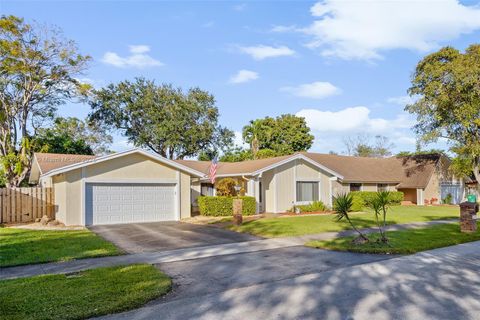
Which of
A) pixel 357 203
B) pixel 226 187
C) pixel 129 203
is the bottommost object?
pixel 357 203

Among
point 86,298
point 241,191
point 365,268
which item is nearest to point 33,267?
point 86,298

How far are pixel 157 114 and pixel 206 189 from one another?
1688cm

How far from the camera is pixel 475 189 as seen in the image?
120 feet

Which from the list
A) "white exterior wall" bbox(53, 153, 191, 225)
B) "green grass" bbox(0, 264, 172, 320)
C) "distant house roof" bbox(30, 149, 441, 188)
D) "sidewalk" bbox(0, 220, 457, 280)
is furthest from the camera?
"distant house roof" bbox(30, 149, 441, 188)

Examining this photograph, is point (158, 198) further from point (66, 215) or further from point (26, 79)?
point (26, 79)

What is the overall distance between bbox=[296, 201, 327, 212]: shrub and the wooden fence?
49.0 ft

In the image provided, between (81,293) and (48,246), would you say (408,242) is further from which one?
(48,246)

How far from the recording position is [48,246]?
38.7ft

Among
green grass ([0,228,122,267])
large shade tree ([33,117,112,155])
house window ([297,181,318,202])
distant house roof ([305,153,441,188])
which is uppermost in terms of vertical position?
large shade tree ([33,117,112,155])

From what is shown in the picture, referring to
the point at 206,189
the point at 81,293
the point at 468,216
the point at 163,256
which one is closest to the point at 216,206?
the point at 206,189

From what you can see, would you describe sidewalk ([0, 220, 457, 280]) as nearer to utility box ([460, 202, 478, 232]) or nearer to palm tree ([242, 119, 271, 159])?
utility box ([460, 202, 478, 232])

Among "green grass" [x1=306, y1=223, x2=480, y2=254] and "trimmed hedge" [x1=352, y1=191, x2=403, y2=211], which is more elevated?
"trimmed hedge" [x1=352, y1=191, x2=403, y2=211]

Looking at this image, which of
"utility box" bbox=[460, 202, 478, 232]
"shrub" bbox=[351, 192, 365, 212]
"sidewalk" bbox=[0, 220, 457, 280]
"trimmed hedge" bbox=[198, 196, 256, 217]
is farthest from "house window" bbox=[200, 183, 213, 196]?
"utility box" bbox=[460, 202, 478, 232]

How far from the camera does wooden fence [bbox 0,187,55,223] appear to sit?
18.8 meters
